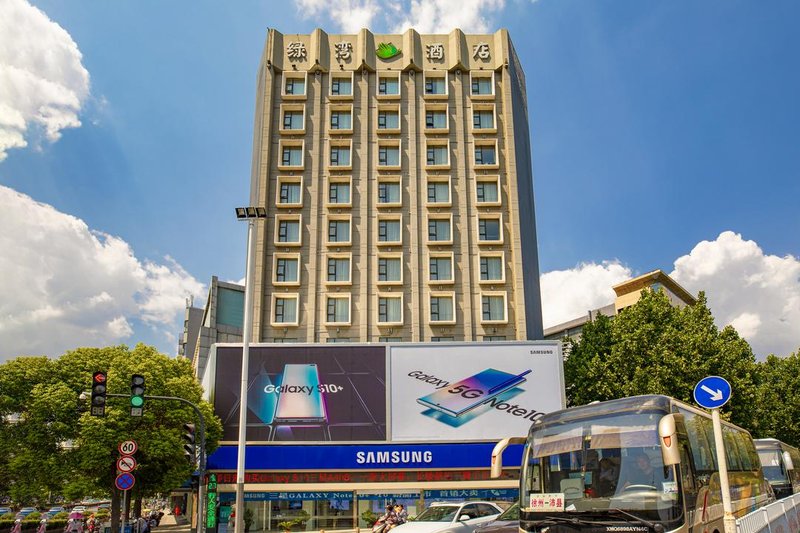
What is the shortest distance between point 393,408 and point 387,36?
2686cm

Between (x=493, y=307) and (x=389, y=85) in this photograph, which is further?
(x=389, y=85)

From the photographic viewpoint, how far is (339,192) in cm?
4231

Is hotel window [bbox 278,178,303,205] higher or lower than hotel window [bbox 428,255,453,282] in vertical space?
higher

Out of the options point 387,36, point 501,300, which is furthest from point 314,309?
point 387,36

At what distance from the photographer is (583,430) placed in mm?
10641

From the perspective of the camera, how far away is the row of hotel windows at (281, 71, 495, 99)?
43.9 metres

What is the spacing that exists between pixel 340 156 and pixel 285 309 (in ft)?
36.8

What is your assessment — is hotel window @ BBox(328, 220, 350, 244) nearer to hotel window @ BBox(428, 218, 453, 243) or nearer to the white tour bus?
hotel window @ BBox(428, 218, 453, 243)

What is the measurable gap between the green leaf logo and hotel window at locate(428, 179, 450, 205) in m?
10.0

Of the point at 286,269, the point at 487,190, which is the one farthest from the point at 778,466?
the point at 286,269

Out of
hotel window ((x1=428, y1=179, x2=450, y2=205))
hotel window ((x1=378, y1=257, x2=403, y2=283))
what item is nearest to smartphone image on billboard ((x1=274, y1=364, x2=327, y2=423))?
hotel window ((x1=378, y1=257, x2=403, y2=283))

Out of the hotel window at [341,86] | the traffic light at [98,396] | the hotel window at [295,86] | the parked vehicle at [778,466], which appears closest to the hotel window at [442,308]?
the hotel window at [341,86]

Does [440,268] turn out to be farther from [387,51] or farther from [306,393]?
[387,51]

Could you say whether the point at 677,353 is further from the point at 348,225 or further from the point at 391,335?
the point at 348,225
